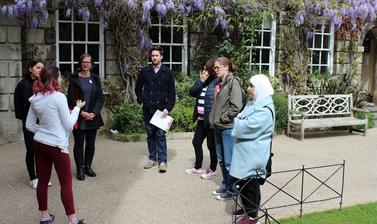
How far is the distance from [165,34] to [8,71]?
3802 millimetres

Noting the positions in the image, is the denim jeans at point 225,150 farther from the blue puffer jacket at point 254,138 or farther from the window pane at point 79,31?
the window pane at point 79,31

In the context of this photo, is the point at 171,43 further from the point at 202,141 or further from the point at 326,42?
the point at 202,141

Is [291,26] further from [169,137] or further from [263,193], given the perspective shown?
[263,193]

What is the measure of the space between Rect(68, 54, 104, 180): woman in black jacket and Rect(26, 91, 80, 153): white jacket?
1.86 meters

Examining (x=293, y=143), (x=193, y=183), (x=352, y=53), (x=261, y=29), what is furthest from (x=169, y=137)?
(x=352, y=53)

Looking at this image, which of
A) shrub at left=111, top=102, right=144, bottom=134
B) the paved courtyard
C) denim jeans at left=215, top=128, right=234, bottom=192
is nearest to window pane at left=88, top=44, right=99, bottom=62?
shrub at left=111, top=102, right=144, bottom=134

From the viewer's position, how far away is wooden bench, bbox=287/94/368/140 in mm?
10758

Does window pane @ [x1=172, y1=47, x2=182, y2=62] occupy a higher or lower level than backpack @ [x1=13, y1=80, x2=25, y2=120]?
higher

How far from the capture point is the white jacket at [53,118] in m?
4.76

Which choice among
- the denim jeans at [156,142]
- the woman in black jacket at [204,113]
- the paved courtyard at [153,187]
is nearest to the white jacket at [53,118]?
the paved courtyard at [153,187]

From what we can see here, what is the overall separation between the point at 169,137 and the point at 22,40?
3.50 m

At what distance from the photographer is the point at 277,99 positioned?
1132cm

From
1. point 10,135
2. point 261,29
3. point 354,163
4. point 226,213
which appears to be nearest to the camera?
point 226,213

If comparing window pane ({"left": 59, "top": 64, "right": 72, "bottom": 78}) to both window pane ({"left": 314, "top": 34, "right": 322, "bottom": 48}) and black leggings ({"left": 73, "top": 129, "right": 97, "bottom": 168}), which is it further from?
window pane ({"left": 314, "top": 34, "right": 322, "bottom": 48})
